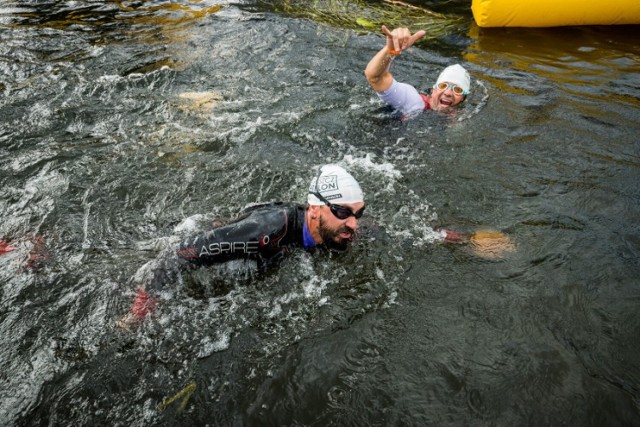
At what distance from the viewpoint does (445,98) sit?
6.29 m

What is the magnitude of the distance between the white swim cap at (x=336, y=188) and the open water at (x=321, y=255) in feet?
2.13

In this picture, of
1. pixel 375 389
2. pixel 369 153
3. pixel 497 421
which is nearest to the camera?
pixel 497 421

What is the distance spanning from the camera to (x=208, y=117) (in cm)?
639

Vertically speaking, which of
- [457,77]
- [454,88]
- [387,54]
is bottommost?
[454,88]

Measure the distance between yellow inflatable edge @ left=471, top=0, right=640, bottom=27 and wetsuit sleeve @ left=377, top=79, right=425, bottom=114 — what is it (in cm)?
420

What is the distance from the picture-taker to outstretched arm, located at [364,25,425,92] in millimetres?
4395

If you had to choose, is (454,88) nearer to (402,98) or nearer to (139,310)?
(402,98)

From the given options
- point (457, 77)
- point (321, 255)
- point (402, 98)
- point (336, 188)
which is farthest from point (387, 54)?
point (321, 255)

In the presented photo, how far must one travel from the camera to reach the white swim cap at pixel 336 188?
3.65 m

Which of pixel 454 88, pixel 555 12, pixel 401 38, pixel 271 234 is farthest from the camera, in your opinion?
pixel 555 12

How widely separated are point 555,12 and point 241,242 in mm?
8383

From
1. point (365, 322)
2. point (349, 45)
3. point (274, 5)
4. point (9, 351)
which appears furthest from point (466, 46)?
point (9, 351)

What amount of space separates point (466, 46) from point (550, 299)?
6904mm

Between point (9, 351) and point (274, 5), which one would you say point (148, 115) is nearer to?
point (9, 351)
